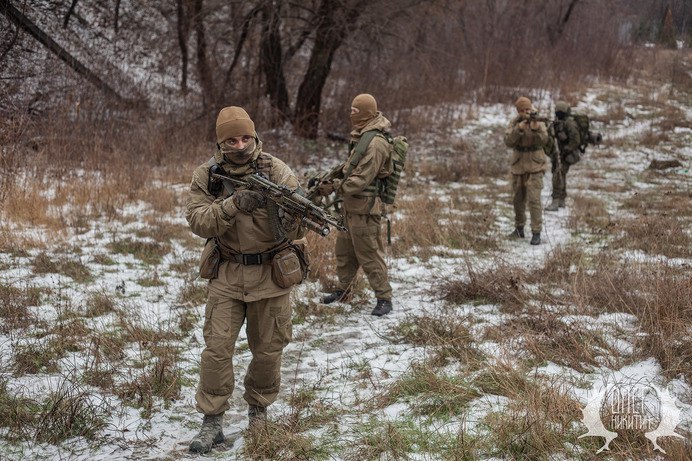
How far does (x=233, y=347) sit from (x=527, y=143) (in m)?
5.56

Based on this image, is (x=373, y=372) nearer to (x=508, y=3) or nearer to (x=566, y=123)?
(x=566, y=123)

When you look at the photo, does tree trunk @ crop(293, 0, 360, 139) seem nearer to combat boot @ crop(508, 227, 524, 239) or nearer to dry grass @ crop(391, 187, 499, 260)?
dry grass @ crop(391, 187, 499, 260)

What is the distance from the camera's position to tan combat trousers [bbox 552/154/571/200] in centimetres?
970

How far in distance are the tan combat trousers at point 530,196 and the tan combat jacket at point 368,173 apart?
3.09m

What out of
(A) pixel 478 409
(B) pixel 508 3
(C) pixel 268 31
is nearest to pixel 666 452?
(A) pixel 478 409

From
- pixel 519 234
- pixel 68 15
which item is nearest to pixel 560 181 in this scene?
pixel 519 234

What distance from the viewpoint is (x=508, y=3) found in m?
21.5

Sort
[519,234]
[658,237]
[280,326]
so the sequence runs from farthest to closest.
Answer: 1. [519,234]
2. [658,237]
3. [280,326]

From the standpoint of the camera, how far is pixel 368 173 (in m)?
5.35

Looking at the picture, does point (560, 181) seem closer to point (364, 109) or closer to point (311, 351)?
point (364, 109)

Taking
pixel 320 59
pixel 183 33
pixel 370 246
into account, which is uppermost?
pixel 183 33

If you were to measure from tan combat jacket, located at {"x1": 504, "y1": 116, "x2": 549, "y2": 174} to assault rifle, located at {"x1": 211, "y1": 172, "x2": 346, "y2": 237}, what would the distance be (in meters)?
5.16

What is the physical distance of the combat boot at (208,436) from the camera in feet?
11.0

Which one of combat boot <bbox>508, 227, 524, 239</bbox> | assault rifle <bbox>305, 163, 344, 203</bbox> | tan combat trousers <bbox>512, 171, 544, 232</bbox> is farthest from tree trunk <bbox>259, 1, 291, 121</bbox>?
assault rifle <bbox>305, 163, 344, 203</bbox>
